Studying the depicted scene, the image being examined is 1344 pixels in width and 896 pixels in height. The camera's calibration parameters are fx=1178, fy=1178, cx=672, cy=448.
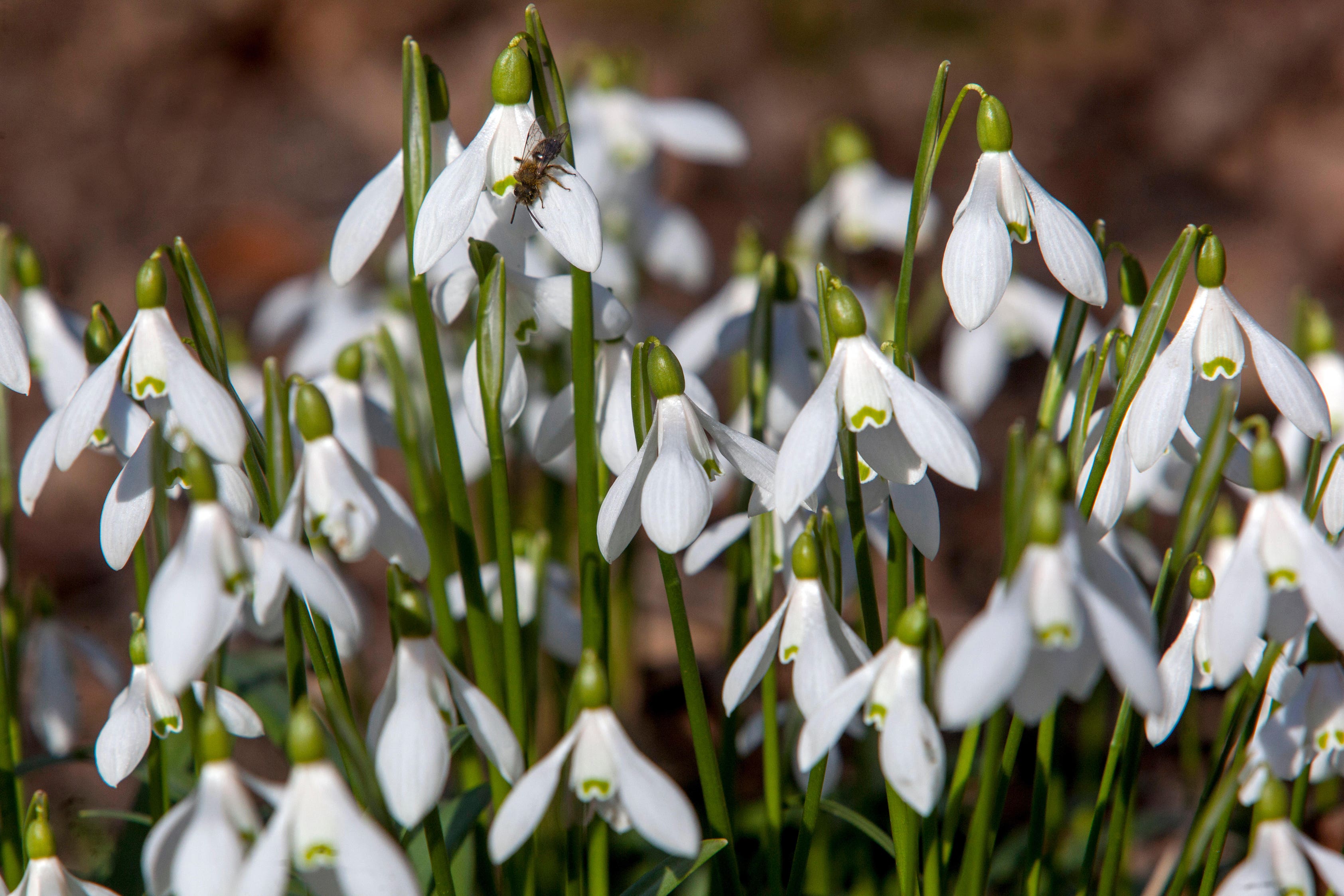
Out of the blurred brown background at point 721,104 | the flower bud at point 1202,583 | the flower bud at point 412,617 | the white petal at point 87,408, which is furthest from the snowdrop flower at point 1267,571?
the blurred brown background at point 721,104

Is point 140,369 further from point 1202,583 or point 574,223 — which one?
point 1202,583

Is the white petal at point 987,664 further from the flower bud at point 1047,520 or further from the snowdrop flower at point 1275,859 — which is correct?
the snowdrop flower at point 1275,859

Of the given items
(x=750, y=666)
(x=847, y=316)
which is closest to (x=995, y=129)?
(x=847, y=316)

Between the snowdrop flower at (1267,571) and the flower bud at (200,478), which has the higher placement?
the flower bud at (200,478)

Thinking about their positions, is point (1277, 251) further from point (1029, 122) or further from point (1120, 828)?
point (1120, 828)

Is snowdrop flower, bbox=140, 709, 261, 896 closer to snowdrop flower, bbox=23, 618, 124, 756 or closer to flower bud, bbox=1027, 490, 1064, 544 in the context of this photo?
flower bud, bbox=1027, 490, 1064, 544

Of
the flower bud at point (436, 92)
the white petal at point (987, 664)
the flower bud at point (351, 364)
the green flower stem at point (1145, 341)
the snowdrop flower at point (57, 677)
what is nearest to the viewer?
the white petal at point (987, 664)

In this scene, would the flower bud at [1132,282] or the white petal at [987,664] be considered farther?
the flower bud at [1132,282]
